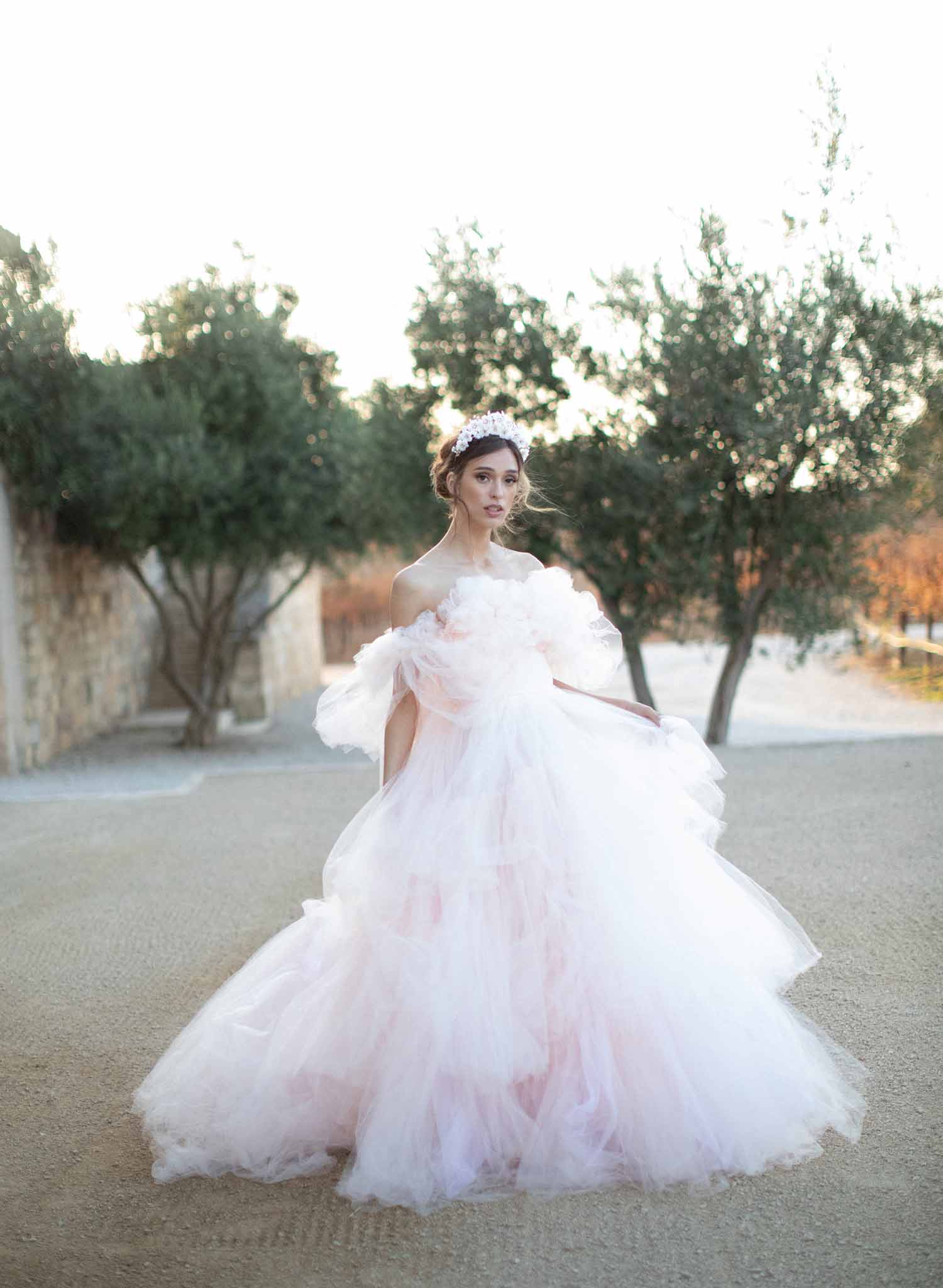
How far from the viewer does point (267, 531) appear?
1034 centimetres

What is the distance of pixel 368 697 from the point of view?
3.22 meters

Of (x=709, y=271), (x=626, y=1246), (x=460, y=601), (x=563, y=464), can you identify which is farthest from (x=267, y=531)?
A: (x=626, y=1246)

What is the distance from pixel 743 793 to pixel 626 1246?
5420 millimetres

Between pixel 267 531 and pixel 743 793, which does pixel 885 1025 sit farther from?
pixel 267 531

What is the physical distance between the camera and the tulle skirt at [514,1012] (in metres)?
2.60

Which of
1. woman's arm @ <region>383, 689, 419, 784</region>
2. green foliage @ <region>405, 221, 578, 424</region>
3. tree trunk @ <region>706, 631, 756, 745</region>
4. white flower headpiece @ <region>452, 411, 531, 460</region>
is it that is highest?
green foliage @ <region>405, 221, 578, 424</region>

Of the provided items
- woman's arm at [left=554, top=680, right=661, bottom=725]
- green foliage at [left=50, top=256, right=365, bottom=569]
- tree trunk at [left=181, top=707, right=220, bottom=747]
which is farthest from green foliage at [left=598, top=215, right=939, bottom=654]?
woman's arm at [left=554, top=680, right=661, bottom=725]

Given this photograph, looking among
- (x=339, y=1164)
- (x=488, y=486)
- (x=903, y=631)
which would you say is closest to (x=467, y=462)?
(x=488, y=486)

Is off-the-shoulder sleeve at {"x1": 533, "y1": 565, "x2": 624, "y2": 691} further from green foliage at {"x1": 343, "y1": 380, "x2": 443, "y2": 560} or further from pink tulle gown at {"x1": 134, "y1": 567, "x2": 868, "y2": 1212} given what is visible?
green foliage at {"x1": 343, "y1": 380, "x2": 443, "y2": 560}

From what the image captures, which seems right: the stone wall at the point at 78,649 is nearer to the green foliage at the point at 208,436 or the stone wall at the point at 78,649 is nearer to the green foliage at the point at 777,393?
the green foliage at the point at 208,436

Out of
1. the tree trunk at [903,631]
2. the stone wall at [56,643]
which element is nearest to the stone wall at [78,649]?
the stone wall at [56,643]

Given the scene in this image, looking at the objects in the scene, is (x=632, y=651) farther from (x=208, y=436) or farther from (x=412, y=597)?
(x=412, y=597)

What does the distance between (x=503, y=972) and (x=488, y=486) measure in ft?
4.32

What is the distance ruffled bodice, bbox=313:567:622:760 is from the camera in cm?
302
